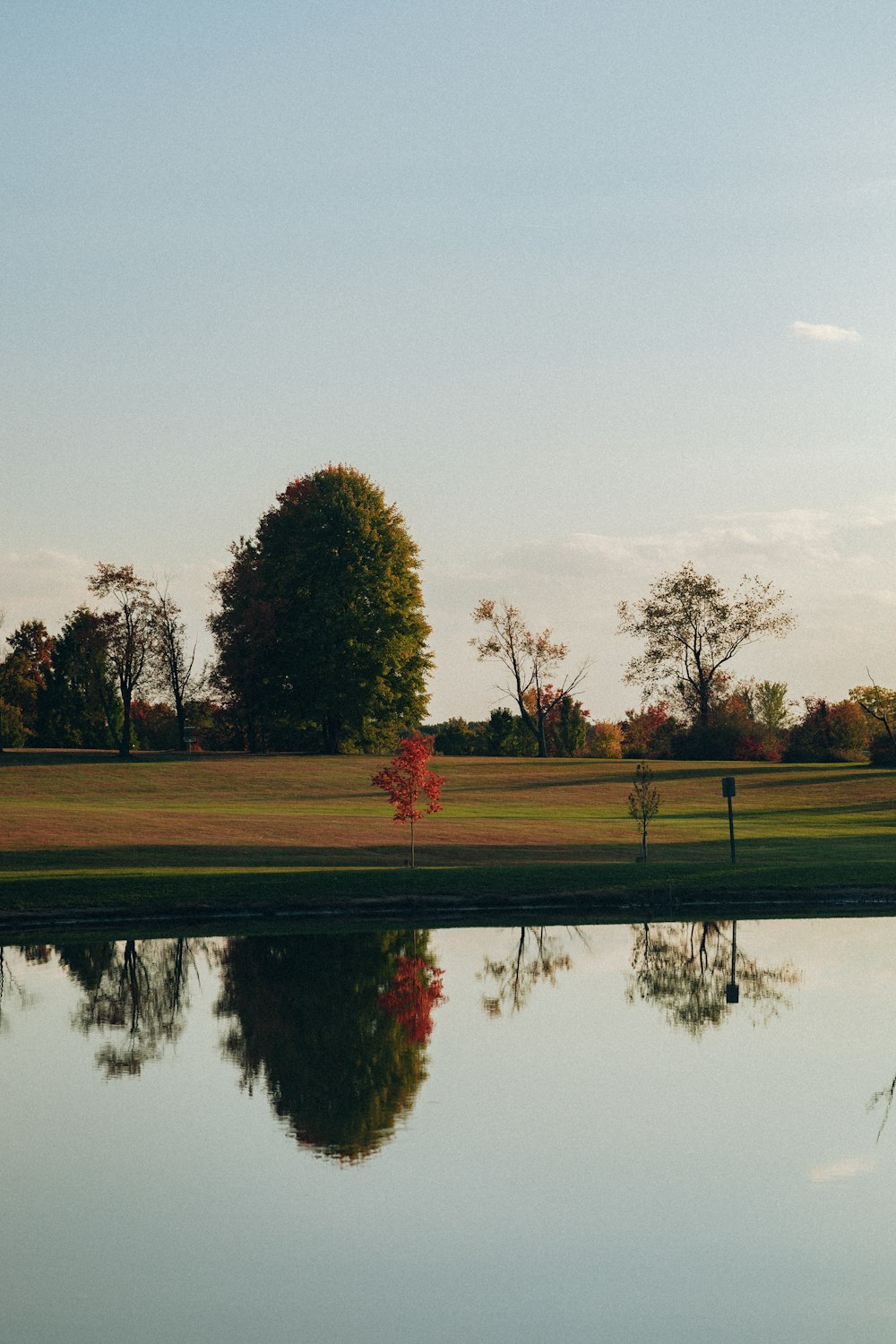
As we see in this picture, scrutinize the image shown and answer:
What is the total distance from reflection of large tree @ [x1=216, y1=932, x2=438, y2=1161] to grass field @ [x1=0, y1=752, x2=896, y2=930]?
6704 millimetres

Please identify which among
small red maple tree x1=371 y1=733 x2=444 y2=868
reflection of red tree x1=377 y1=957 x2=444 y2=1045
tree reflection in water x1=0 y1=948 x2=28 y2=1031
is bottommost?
reflection of red tree x1=377 y1=957 x2=444 y2=1045

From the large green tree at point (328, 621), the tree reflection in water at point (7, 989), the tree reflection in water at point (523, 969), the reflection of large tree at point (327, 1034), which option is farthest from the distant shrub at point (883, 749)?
the tree reflection in water at point (7, 989)

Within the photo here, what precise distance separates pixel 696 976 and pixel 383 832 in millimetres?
23229

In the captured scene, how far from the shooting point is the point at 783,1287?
10781 millimetres

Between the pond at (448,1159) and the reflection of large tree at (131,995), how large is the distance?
0.09 metres

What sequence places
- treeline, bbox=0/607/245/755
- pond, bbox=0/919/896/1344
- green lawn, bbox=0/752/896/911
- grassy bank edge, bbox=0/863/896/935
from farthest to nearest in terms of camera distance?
treeline, bbox=0/607/245/755, green lawn, bbox=0/752/896/911, grassy bank edge, bbox=0/863/896/935, pond, bbox=0/919/896/1344

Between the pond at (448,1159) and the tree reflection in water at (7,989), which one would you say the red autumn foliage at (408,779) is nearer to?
the tree reflection in water at (7,989)

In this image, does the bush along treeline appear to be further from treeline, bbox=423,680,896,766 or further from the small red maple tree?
the small red maple tree

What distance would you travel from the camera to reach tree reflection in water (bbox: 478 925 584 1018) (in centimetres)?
2269

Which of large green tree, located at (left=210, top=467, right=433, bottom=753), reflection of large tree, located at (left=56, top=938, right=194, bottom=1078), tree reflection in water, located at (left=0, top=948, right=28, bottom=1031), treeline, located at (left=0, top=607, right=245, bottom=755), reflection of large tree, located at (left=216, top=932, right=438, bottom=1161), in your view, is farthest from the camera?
treeline, located at (left=0, top=607, right=245, bottom=755)

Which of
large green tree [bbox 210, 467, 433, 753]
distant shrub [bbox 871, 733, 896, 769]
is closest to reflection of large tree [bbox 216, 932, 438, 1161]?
large green tree [bbox 210, 467, 433, 753]

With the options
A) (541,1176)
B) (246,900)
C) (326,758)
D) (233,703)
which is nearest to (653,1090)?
(541,1176)

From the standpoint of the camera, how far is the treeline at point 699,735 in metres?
89.0

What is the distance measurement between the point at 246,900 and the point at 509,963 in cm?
936
